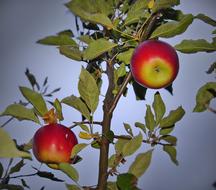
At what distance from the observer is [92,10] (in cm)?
88

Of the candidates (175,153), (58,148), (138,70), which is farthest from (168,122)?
(58,148)

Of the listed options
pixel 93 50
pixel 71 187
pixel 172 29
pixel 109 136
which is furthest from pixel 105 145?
pixel 172 29

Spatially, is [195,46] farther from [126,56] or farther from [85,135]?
[85,135]

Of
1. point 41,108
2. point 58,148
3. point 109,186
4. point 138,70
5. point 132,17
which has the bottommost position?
point 109,186

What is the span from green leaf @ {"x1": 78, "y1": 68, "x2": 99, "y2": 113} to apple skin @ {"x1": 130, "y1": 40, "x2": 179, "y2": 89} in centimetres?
12

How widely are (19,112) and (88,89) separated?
216 millimetres

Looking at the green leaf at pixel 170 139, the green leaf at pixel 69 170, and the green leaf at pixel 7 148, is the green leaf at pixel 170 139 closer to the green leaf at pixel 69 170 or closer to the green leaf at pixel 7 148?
the green leaf at pixel 69 170

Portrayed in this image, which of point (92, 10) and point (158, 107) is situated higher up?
point (92, 10)

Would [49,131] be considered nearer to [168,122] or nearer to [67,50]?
[67,50]

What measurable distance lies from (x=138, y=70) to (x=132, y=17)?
15 cm

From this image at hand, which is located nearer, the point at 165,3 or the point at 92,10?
the point at 165,3

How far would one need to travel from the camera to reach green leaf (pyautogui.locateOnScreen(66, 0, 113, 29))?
2.39 ft

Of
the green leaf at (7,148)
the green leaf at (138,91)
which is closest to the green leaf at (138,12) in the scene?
the green leaf at (138,91)

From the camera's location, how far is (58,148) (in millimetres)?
891
